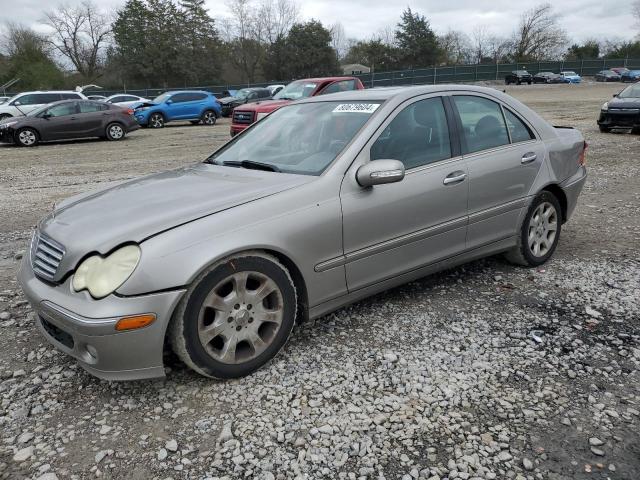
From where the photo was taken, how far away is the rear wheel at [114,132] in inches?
674

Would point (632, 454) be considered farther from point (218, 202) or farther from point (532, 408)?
point (218, 202)

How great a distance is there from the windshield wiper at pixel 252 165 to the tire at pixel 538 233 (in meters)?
2.17

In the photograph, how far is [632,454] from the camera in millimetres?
2322

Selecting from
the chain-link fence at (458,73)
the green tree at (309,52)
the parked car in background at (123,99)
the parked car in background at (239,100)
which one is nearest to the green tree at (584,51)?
the chain-link fence at (458,73)

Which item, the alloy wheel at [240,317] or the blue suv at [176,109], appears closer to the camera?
the alloy wheel at [240,317]

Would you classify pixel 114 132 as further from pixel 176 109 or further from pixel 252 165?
pixel 252 165

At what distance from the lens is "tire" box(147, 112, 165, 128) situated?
21844 millimetres

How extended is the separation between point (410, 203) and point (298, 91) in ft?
36.4

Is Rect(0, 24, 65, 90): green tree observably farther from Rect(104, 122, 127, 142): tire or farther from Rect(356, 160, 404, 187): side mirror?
Rect(356, 160, 404, 187): side mirror

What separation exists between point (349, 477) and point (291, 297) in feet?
3.53

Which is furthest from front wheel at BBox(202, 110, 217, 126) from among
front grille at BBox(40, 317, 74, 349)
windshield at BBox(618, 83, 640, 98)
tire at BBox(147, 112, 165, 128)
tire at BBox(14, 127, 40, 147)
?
front grille at BBox(40, 317, 74, 349)

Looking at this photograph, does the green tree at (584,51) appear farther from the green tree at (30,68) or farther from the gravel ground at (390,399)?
the gravel ground at (390,399)

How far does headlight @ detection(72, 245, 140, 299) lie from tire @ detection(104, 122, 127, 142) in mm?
15934

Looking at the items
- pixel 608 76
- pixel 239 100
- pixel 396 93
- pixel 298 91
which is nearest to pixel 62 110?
pixel 298 91
